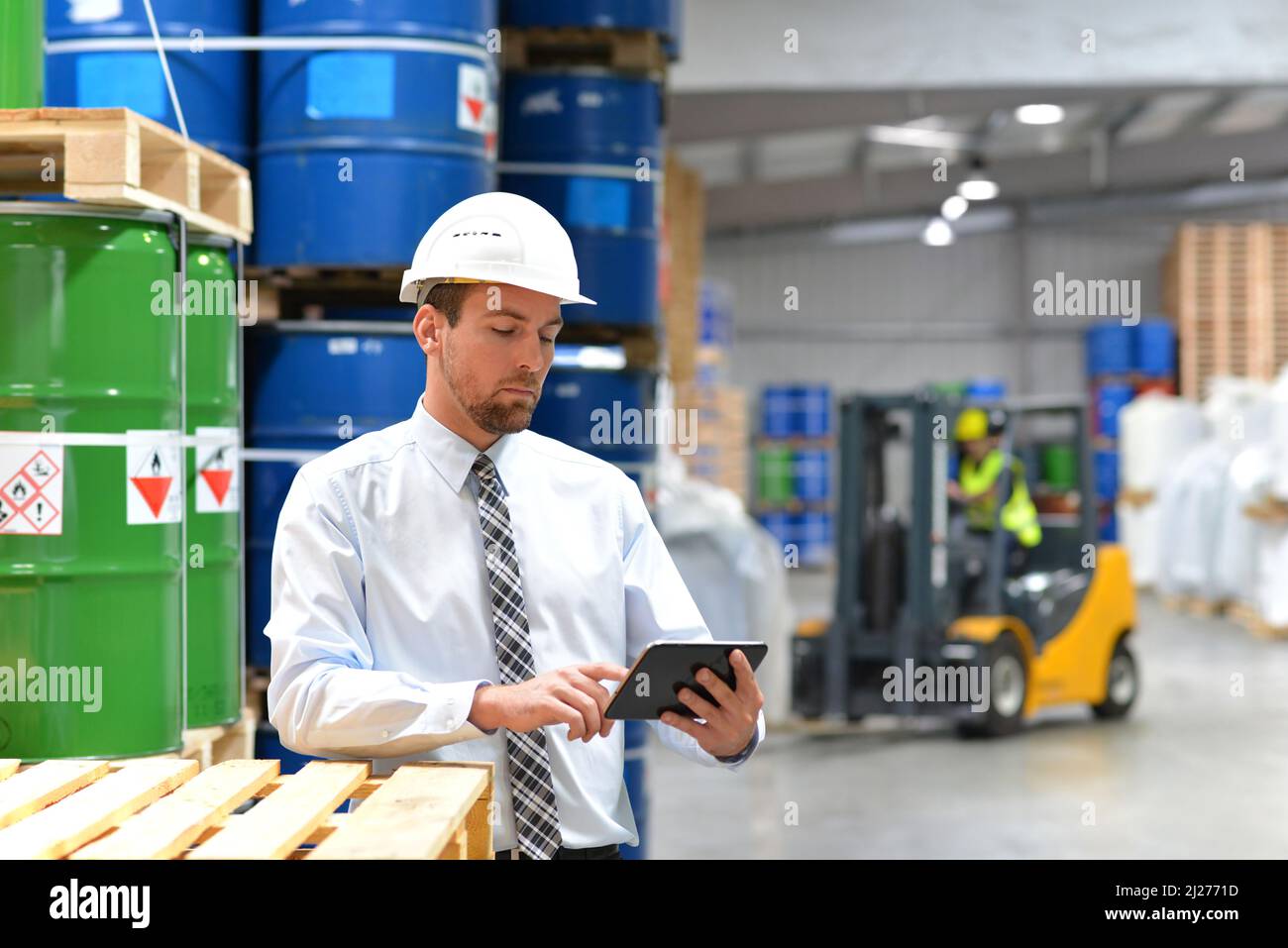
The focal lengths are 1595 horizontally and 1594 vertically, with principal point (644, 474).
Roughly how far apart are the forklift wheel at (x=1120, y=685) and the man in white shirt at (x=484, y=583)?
7279 mm

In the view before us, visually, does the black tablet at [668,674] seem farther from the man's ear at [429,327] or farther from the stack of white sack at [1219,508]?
the stack of white sack at [1219,508]

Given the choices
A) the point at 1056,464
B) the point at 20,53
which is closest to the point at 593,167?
the point at 20,53

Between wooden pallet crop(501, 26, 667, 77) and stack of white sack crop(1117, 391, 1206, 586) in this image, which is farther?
stack of white sack crop(1117, 391, 1206, 586)

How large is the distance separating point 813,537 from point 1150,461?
4.99m

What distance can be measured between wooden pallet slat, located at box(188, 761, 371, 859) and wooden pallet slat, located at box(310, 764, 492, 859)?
5 cm

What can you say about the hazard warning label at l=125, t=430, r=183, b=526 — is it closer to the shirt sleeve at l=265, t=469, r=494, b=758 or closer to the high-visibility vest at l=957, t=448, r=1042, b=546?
the shirt sleeve at l=265, t=469, r=494, b=758

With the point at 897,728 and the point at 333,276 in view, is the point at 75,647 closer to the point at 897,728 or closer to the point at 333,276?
the point at 333,276

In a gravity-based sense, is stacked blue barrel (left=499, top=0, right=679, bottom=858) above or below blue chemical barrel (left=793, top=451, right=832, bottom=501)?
above

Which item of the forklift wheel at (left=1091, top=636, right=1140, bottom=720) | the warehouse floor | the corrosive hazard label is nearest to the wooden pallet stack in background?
the warehouse floor

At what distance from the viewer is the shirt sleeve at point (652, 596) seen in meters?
2.40

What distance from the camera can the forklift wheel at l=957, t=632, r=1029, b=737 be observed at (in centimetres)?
832

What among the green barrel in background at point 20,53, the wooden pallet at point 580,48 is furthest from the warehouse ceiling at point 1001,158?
the green barrel in background at point 20,53
